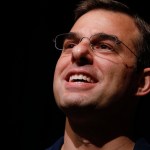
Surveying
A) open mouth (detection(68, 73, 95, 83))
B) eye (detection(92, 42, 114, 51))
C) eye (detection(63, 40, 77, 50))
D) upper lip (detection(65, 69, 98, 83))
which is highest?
eye (detection(92, 42, 114, 51))

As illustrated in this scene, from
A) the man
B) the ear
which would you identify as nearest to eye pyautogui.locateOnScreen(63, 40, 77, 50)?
the man

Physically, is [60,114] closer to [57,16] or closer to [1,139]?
[1,139]

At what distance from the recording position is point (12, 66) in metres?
2.54

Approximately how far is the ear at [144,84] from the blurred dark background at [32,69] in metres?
0.93

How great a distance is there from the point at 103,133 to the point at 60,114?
0.96m

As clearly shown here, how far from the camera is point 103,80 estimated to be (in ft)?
5.27

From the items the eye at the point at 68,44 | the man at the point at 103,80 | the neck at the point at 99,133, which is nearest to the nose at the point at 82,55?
the man at the point at 103,80

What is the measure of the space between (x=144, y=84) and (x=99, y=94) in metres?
0.30

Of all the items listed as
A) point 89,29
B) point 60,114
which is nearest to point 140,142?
point 89,29

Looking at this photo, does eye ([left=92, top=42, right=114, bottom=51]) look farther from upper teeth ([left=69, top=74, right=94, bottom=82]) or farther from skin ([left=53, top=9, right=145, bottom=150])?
upper teeth ([left=69, top=74, right=94, bottom=82])

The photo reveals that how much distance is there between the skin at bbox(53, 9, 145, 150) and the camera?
1.59 metres

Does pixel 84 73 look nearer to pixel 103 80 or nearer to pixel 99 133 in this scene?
pixel 103 80

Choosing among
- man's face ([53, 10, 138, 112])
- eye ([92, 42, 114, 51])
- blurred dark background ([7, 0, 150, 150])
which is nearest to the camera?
man's face ([53, 10, 138, 112])

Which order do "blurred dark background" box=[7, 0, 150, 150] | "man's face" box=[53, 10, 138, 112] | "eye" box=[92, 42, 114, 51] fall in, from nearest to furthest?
"man's face" box=[53, 10, 138, 112] < "eye" box=[92, 42, 114, 51] < "blurred dark background" box=[7, 0, 150, 150]
